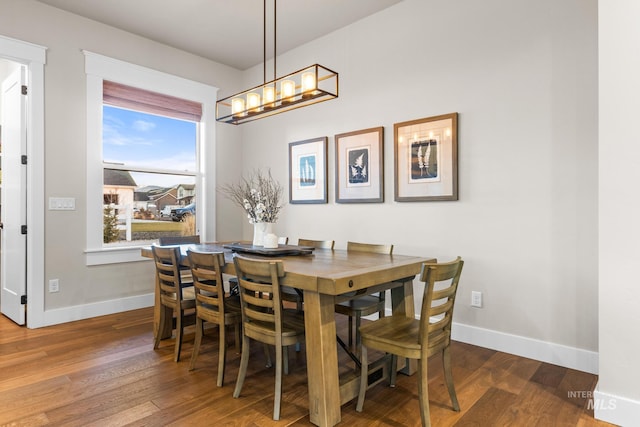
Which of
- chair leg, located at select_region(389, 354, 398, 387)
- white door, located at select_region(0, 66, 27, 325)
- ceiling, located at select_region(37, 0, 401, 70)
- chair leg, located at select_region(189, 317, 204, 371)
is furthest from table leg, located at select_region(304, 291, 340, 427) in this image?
white door, located at select_region(0, 66, 27, 325)

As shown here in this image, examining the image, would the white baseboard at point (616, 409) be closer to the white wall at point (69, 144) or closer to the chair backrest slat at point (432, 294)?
the chair backrest slat at point (432, 294)

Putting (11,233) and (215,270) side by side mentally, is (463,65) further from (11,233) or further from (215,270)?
(11,233)

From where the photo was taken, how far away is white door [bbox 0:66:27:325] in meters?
3.55

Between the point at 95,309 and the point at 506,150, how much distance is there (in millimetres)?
4258

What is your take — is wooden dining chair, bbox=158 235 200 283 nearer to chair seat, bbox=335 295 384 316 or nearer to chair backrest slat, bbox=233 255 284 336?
chair backrest slat, bbox=233 255 284 336

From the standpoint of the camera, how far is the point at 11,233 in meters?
3.76

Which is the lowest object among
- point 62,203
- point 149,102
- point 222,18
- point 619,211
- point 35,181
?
point 619,211

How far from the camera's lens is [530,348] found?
2791mm

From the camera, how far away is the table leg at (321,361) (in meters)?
1.89

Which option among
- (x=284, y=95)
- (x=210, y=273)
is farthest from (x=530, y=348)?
(x=284, y=95)

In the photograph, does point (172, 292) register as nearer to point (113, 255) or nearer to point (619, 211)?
point (113, 255)

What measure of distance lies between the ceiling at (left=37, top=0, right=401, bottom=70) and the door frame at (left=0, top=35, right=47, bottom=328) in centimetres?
67

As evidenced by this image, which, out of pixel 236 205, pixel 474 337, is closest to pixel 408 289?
pixel 474 337

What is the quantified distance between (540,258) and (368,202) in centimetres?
161
